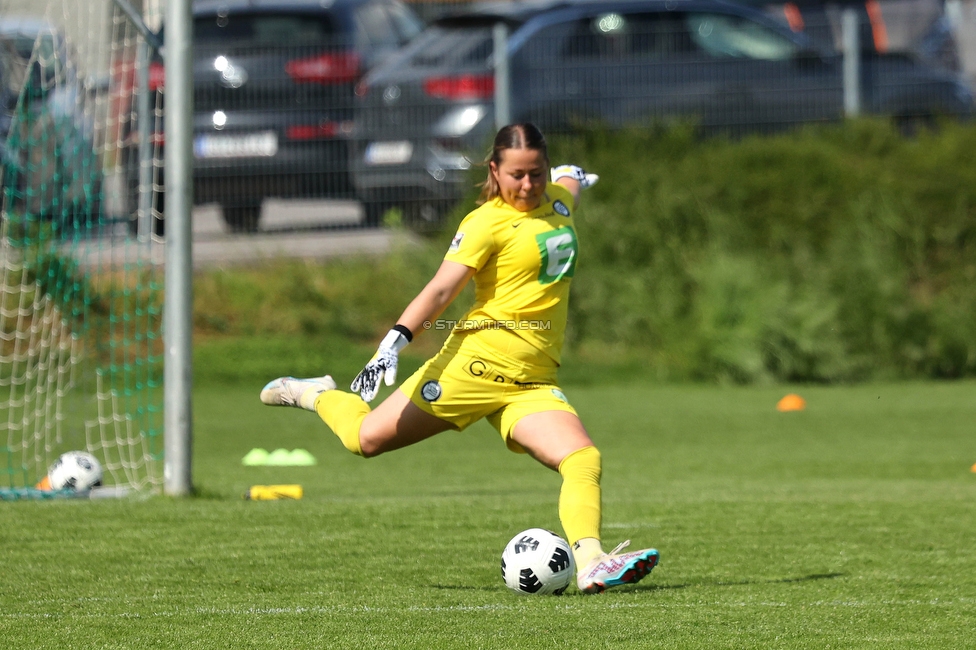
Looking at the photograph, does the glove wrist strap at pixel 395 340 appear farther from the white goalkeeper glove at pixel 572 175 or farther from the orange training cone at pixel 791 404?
the orange training cone at pixel 791 404

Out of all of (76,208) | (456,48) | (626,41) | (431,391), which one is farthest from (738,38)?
(431,391)

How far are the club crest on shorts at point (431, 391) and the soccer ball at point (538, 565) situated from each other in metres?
0.65

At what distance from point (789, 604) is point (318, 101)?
485 inches

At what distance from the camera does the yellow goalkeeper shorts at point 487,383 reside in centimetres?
592

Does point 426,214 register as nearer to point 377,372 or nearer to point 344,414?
point 344,414

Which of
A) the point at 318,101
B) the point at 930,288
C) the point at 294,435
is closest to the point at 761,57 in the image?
the point at 930,288

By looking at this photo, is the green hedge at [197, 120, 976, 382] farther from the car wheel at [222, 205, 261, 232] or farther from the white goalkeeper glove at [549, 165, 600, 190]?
the white goalkeeper glove at [549, 165, 600, 190]

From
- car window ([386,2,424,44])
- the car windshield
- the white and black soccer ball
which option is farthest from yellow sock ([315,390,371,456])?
car window ([386,2,424,44])

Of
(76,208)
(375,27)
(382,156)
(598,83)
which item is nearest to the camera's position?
(76,208)

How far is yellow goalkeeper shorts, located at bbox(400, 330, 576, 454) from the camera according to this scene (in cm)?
592

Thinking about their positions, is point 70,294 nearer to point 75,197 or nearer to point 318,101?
point 75,197

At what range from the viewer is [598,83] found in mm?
Answer: 17469

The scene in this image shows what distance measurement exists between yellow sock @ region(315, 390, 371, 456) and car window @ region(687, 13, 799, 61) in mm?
11874

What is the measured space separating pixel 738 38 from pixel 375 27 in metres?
4.38
